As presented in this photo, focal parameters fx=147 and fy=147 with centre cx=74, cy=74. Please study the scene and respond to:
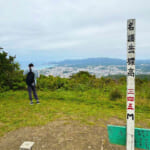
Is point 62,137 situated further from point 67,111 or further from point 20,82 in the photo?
point 20,82

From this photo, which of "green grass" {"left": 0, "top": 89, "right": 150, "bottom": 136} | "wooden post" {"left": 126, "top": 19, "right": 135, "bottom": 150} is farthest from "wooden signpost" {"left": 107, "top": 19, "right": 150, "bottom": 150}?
"green grass" {"left": 0, "top": 89, "right": 150, "bottom": 136}

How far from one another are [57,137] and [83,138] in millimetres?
626

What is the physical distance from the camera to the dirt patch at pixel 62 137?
125 inches

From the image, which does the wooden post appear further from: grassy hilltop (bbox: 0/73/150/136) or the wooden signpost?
grassy hilltop (bbox: 0/73/150/136)

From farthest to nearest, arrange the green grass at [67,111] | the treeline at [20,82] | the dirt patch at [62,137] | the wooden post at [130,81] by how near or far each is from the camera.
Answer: the treeline at [20,82] < the green grass at [67,111] < the dirt patch at [62,137] < the wooden post at [130,81]

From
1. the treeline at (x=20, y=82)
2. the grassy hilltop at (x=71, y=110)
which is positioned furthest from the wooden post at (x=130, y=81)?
the treeline at (x=20, y=82)

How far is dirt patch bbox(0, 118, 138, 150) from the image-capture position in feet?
10.4

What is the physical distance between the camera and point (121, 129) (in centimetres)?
275

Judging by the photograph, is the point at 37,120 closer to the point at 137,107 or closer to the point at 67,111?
the point at 67,111

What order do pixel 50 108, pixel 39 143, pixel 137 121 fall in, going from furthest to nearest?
1. pixel 50 108
2. pixel 137 121
3. pixel 39 143

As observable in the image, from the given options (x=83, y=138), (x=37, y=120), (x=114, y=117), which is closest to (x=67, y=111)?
(x=37, y=120)

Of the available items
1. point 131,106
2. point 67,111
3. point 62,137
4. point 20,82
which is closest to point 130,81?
point 131,106

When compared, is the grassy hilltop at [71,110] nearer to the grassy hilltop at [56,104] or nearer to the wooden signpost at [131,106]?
the grassy hilltop at [56,104]

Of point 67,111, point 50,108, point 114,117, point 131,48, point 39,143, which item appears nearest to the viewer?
point 131,48
